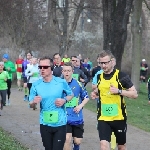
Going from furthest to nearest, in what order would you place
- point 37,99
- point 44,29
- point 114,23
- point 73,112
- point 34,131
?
point 44,29 → point 114,23 → point 34,131 → point 73,112 → point 37,99

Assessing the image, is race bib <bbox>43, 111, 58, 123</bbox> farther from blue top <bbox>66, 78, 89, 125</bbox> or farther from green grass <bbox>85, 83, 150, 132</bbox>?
green grass <bbox>85, 83, 150, 132</bbox>

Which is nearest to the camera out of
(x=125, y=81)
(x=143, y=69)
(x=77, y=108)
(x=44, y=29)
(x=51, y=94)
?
(x=51, y=94)

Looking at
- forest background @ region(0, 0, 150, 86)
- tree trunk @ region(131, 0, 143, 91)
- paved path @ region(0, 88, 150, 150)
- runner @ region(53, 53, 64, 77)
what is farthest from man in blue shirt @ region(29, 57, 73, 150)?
forest background @ region(0, 0, 150, 86)

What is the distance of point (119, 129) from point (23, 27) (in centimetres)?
3302

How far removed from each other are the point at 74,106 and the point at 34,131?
3.85m

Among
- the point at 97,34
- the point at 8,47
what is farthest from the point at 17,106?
the point at 97,34

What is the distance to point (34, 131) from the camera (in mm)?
13555

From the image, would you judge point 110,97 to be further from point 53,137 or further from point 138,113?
point 138,113

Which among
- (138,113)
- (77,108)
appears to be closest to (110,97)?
(77,108)

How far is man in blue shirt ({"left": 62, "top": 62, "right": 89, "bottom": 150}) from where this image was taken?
32.0 feet

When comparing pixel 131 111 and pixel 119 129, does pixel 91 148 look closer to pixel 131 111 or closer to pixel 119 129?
pixel 119 129

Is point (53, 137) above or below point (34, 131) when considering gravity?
above

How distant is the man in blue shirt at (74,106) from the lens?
977 centimetres

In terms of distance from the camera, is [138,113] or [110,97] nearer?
[110,97]
